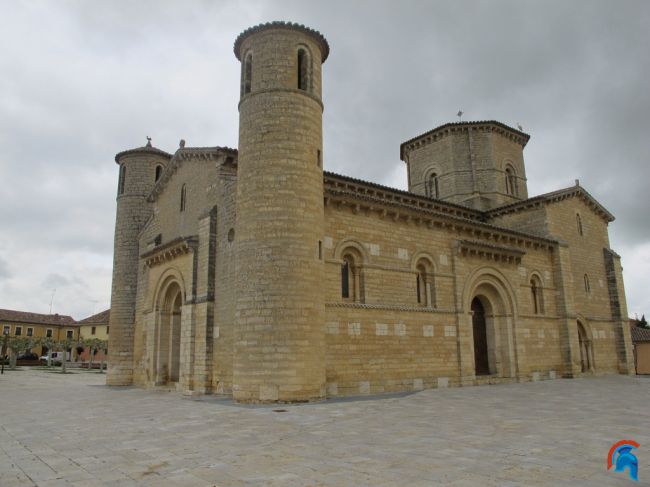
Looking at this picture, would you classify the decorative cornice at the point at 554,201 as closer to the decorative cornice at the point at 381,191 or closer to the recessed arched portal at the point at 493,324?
the decorative cornice at the point at 381,191

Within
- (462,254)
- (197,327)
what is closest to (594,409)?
(462,254)

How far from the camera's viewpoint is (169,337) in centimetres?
2059

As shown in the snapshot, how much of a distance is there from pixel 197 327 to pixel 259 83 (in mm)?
8598

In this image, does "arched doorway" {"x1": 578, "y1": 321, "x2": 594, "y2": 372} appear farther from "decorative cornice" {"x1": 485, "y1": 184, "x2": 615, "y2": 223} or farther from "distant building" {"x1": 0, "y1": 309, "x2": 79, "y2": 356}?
"distant building" {"x1": 0, "y1": 309, "x2": 79, "y2": 356}

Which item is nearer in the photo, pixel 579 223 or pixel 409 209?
pixel 409 209

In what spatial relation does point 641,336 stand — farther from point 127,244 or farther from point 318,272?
point 127,244

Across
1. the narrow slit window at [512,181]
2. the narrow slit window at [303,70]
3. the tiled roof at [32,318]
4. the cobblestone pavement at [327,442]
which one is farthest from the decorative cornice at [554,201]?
the tiled roof at [32,318]

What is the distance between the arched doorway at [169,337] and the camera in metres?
20.1

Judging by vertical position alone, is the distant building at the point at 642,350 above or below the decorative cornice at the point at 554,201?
below

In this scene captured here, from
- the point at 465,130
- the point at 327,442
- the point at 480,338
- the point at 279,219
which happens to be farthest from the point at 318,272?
the point at 465,130

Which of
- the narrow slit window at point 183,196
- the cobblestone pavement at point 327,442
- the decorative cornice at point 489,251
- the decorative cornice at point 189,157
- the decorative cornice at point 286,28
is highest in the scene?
the decorative cornice at point 286,28

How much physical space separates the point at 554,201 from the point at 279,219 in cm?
1628

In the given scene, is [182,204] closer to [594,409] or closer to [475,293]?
[475,293]

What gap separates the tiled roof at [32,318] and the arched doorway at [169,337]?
2165 inches
